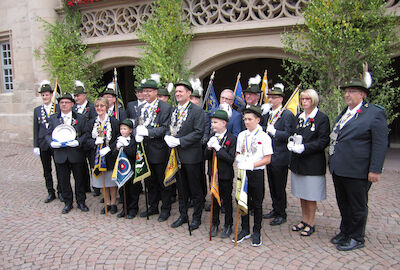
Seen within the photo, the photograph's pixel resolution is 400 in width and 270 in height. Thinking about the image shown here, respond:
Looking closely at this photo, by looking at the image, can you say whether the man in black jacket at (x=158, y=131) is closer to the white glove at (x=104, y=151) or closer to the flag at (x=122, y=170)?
the flag at (x=122, y=170)

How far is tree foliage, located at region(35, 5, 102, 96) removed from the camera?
36.0 feet

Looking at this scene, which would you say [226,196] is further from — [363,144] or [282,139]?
[363,144]

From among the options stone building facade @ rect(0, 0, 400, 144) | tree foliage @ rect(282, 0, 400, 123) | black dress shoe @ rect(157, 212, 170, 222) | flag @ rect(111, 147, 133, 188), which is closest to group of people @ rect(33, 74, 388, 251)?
black dress shoe @ rect(157, 212, 170, 222)

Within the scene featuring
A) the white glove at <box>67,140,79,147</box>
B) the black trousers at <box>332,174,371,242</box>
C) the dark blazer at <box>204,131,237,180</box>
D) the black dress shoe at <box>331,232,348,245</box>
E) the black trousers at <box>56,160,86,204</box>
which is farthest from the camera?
the black trousers at <box>56,160,86,204</box>

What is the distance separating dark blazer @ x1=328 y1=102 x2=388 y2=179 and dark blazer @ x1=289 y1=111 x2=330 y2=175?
266mm

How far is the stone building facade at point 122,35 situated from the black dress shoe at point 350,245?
5576 millimetres

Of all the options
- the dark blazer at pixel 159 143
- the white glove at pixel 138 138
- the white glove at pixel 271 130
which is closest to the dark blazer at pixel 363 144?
the white glove at pixel 271 130

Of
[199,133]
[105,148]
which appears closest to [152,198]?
[105,148]

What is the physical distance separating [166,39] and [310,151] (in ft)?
20.4

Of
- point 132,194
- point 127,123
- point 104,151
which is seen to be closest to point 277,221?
point 132,194

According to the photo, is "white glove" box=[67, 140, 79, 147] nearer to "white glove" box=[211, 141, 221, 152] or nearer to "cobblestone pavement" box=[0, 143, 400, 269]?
"cobblestone pavement" box=[0, 143, 400, 269]

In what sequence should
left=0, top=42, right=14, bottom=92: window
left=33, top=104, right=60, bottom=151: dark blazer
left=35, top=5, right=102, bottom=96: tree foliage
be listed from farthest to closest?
left=0, top=42, right=14, bottom=92: window → left=35, top=5, right=102, bottom=96: tree foliage → left=33, top=104, right=60, bottom=151: dark blazer

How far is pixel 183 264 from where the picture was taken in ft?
12.3

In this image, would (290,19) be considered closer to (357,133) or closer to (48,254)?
(357,133)
